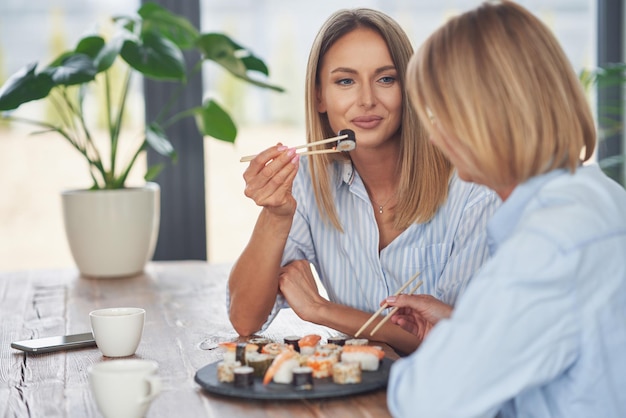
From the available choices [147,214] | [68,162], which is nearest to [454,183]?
[147,214]

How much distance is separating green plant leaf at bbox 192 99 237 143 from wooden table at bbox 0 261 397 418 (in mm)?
427

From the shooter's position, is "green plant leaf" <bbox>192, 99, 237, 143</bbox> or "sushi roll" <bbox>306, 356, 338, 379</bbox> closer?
"sushi roll" <bbox>306, 356, 338, 379</bbox>

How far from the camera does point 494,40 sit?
49.1 inches

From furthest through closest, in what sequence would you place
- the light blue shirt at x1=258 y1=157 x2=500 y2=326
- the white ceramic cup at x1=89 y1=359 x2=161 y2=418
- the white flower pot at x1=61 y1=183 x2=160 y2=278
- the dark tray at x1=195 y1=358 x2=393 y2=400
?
the white flower pot at x1=61 y1=183 x2=160 y2=278 < the light blue shirt at x1=258 y1=157 x2=500 y2=326 < the dark tray at x1=195 y1=358 x2=393 y2=400 < the white ceramic cup at x1=89 y1=359 x2=161 y2=418

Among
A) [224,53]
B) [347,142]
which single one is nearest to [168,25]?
[224,53]

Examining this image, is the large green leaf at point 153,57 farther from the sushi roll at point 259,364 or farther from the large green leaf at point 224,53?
the sushi roll at point 259,364

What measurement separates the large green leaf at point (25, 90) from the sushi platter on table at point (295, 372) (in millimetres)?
1339

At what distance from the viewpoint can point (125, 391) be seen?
1210 mm

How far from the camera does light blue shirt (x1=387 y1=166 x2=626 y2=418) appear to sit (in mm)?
1107

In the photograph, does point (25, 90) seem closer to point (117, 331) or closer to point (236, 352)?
point (117, 331)

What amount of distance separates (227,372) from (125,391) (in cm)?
21

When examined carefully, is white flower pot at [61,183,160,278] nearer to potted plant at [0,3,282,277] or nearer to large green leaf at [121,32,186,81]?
potted plant at [0,3,282,277]

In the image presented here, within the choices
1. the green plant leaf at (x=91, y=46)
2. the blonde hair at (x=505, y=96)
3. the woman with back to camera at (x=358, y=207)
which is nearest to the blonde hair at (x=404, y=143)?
the woman with back to camera at (x=358, y=207)

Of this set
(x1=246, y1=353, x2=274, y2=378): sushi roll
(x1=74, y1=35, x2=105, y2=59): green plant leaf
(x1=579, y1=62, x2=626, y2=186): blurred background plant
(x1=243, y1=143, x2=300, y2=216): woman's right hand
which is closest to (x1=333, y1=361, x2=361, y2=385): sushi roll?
(x1=246, y1=353, x2=274, y2=378): sushi roll
